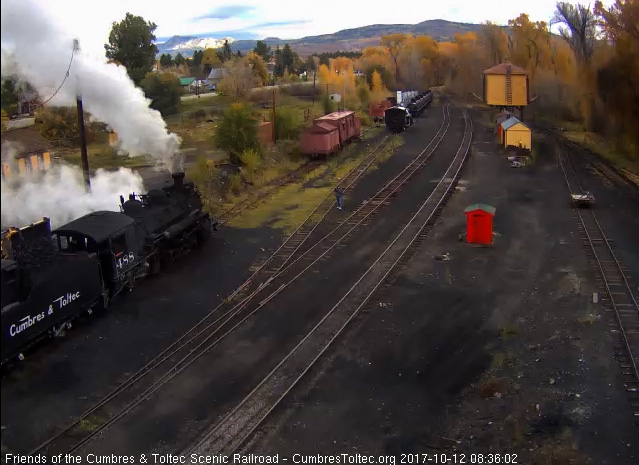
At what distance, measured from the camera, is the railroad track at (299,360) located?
10.4 meters

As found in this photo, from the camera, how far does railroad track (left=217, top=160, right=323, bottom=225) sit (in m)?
25.9

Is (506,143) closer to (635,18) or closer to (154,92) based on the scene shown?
(635,18)

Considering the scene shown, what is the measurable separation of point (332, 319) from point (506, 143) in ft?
103

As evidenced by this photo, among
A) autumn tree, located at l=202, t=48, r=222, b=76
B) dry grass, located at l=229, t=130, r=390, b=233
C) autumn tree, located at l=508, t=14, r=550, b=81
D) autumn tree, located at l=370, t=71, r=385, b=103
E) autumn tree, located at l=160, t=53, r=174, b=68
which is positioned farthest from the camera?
autumn tree, located at l=160, t=53, r=174, b=68

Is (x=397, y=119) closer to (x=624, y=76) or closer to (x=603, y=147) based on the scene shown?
(x=603, y=147)

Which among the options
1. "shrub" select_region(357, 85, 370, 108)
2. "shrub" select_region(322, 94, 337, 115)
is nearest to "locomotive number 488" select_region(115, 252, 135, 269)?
"shrub" select_region(322, 94, 337, 115)

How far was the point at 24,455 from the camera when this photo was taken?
9984 mm

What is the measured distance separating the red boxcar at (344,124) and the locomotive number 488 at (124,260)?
26.5 meters

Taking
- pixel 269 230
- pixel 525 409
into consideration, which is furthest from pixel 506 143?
pixel 525 409

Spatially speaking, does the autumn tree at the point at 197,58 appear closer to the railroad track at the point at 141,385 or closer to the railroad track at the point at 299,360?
the railroad track at the point at 299,360

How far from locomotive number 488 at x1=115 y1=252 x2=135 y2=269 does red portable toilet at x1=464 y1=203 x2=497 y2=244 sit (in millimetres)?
11399

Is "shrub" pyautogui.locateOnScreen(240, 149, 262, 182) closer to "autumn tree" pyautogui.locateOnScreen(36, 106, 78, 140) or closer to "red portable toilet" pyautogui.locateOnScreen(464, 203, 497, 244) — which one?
"red portable toilet" pyautogui.locateOnScreen(464, 203, 497, 244)

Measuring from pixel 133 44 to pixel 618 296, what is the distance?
39824 mm

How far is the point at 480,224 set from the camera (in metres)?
21.2
